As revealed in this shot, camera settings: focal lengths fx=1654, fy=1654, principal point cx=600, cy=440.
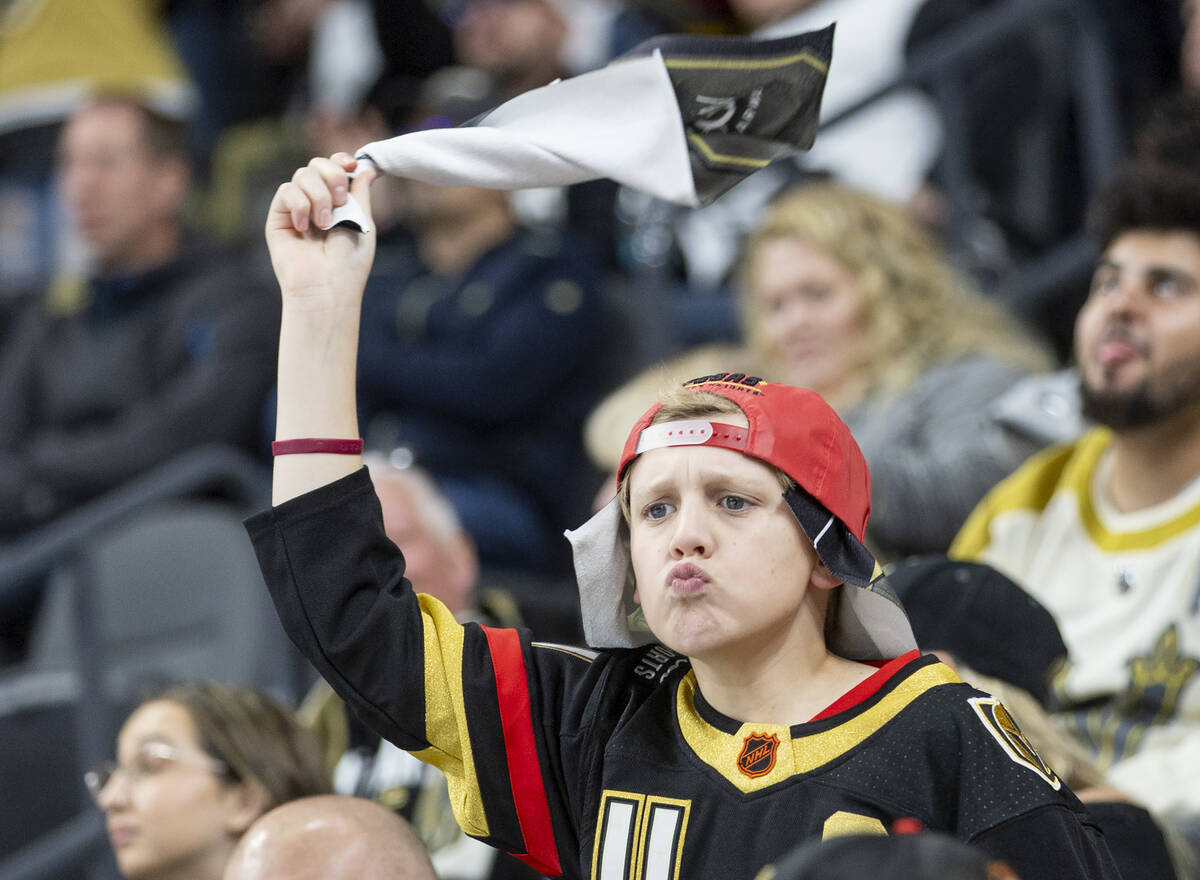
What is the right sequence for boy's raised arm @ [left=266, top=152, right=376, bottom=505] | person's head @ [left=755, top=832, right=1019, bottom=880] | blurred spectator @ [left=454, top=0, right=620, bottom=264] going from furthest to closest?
blurred spectator @ [left=454, top=0, right=620, bottom=264] < boy's raised arm @ [left=266, top=152, right=376, bottom=505] < person's head @ [left=755, top=832, right=1019, bottom=880]

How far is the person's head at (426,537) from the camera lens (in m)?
3.61

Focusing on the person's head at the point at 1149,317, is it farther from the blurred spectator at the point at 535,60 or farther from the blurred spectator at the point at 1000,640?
the blurred spectator at the point at 535,60

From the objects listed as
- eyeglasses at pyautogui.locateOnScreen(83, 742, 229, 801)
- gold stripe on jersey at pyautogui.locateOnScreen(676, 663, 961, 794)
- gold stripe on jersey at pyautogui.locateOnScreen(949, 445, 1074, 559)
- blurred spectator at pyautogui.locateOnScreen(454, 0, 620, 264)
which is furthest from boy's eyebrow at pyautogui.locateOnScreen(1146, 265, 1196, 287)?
blurred spectator at pyautogui.locateOnScreen(454, 0, 620, 264)

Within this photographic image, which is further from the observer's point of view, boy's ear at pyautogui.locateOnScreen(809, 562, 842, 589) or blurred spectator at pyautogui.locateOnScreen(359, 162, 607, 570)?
blurred spectator at pyautogui.locateOnScreen(359, 162, 607, 570)

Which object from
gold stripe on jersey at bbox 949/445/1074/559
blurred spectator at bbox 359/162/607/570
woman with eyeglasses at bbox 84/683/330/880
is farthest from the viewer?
blurred spectator at bbox 359/162/607/570

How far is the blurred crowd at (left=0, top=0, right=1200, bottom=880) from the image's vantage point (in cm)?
287

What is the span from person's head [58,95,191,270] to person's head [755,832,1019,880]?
14.6 ft

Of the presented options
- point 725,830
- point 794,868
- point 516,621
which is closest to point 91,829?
point 516,621

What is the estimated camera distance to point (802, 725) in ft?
5.96

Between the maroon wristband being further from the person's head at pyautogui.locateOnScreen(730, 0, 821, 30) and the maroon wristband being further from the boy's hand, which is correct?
the person's head at pyautogui.locateOnScreen(730, 0, 821, 30)

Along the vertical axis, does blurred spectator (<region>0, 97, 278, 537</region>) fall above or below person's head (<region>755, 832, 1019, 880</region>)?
above

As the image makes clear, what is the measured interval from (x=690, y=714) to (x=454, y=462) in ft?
9.46

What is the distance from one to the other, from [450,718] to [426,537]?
5.78 feet

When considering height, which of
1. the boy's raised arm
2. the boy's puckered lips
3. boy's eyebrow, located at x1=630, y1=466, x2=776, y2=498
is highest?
the boy's raised arm
